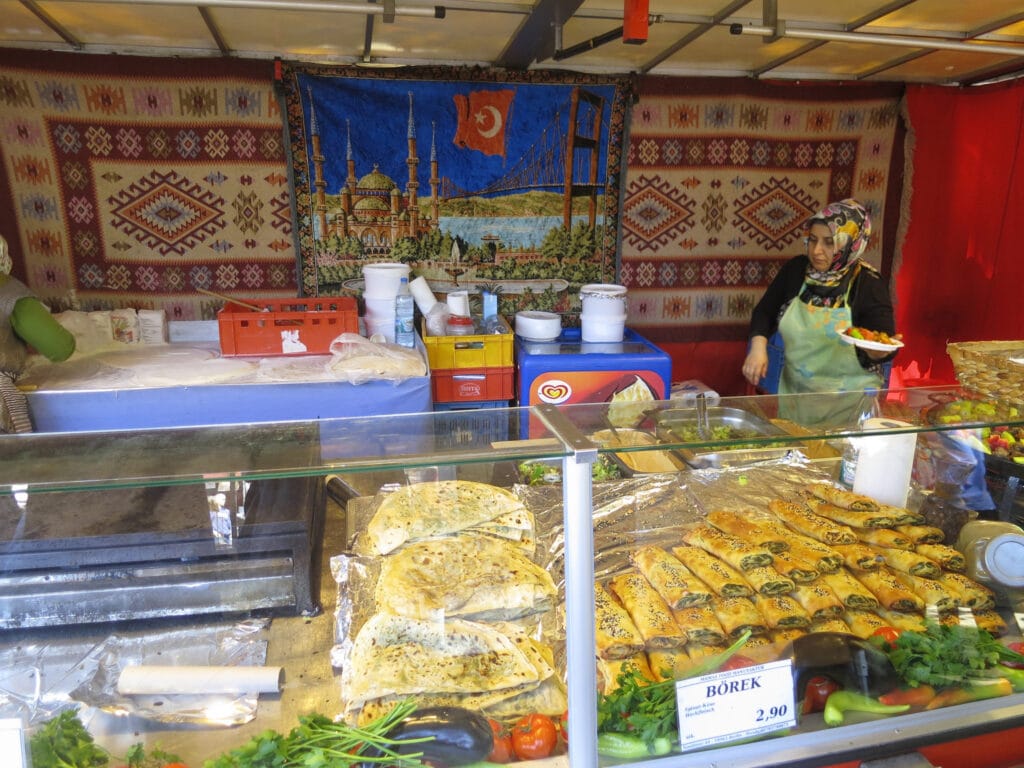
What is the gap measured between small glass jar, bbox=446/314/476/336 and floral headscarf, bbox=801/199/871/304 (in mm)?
2134

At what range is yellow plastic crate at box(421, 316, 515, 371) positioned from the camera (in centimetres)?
424

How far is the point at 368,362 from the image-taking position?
3756 mm

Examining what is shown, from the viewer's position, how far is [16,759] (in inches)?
46.6

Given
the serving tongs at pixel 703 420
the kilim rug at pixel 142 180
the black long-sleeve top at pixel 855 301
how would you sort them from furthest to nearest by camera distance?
A: the kilim rug at pixel 142 180, the black long-sleeve top at pixel 855 301, the serving tongs at pixel 703 420

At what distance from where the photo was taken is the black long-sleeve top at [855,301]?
13.5 ft

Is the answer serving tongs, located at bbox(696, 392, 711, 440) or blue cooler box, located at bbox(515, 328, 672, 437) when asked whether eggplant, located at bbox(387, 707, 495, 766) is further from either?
blue cooler box, located at bbox(515, 328, 672, 437)

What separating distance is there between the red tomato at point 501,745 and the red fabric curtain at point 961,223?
208 inches

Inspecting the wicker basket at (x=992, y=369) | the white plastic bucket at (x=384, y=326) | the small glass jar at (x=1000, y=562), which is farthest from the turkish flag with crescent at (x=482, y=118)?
the small glass jar at (x=1000, y=562)

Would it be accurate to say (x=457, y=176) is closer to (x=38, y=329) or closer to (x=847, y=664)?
(x=38, y=329)

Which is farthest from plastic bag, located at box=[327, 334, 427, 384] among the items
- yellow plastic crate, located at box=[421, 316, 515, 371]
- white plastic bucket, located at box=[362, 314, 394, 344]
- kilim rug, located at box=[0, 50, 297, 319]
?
kilim rug, located at box=[0, 50, 297, 319]

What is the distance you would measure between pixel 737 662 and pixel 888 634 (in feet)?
1.40

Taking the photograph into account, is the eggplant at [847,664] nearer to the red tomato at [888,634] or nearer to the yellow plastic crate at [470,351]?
the red tomato at [888,634]

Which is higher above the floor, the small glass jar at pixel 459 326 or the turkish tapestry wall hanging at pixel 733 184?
the turkish tapestry wall hanging at pixel 733 184

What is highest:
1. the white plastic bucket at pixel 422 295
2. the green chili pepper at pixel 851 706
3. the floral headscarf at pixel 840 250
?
the floral headscarf at pixel 840 250
